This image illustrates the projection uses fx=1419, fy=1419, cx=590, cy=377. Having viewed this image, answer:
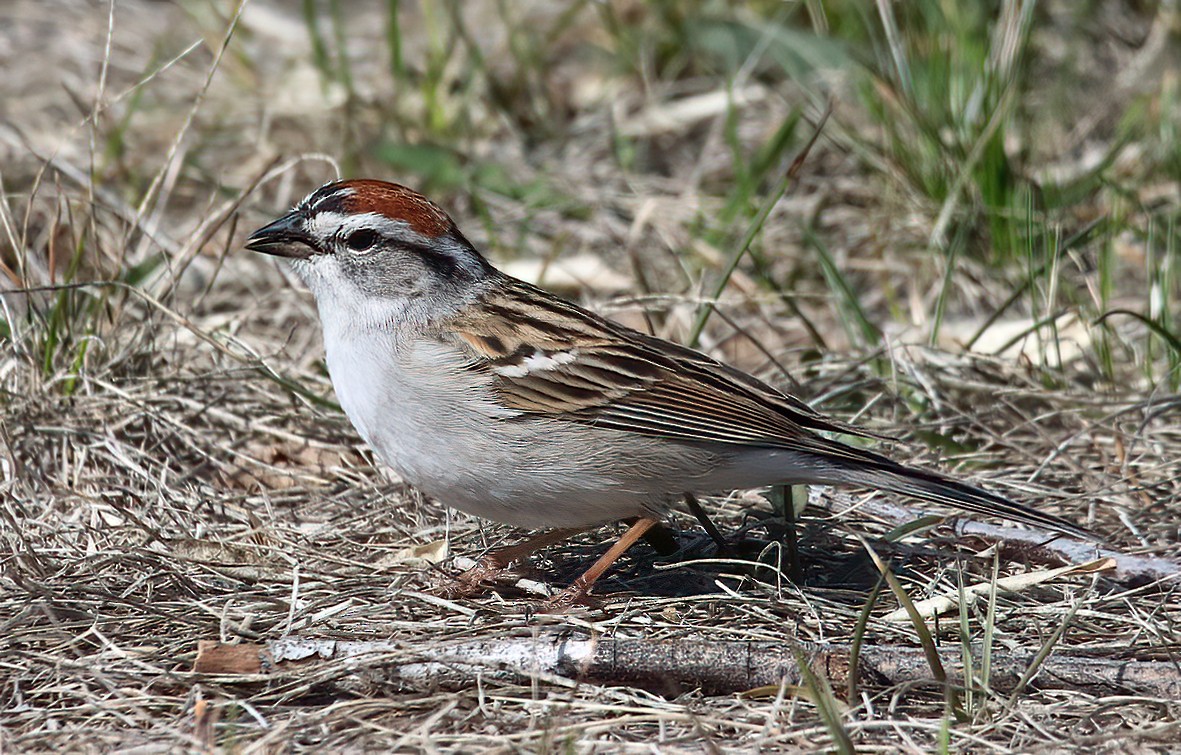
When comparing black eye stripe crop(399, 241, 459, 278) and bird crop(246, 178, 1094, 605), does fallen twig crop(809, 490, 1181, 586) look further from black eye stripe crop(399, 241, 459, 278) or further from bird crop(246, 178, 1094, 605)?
black eye stripe crop(399, 241, 459, 278)

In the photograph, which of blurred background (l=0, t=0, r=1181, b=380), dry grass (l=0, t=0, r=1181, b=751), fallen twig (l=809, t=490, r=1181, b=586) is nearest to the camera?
dry grass (l=0, t=0, r=1181, b=751)

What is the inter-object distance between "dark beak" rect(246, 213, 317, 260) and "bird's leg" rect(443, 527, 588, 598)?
3.15ft

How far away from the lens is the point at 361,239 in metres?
3.81

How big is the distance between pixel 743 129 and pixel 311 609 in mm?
4206

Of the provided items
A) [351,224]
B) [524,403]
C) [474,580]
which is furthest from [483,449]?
[351,224]

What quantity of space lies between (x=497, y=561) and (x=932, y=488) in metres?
1.14

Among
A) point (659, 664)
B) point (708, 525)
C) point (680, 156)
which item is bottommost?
point (659, 664)

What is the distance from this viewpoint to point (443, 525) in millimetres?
4156

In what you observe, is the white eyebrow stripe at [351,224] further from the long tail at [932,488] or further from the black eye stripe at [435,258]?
the long tail at [932,488]

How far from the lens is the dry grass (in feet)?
9.93

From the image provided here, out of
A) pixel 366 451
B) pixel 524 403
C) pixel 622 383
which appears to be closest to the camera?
pixel 524 403

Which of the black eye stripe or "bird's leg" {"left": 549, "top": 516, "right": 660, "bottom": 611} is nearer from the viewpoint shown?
"bird's leg" {"left": 549, "top": 516, "right": 660, "bottom": 611}

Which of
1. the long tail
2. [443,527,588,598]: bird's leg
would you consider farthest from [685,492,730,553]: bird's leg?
the long tail

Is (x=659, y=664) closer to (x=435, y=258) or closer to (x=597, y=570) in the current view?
(x=597, y=570)
